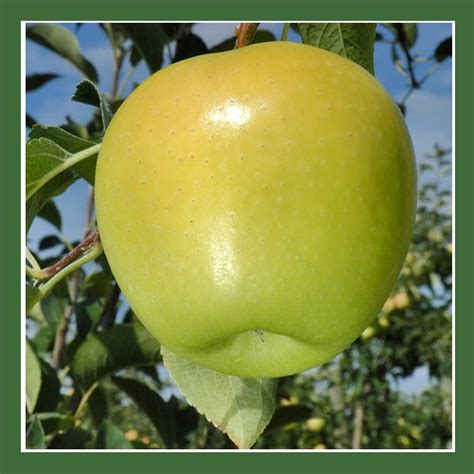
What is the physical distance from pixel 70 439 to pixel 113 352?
0.17m

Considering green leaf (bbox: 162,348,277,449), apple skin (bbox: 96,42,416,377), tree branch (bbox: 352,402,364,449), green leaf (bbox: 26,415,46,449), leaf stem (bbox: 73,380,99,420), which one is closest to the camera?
apple skin (bbox: 96,42,416,377)

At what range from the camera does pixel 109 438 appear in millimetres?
1351

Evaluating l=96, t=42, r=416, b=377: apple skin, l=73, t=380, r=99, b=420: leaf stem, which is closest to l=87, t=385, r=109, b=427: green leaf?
l=73, t=380, r=99, b=420: leaf stem

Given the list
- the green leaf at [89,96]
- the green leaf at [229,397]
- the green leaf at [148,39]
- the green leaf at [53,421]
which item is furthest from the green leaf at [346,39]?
the green leaf at [53,421]

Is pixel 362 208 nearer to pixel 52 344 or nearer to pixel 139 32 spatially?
pixel 139 32

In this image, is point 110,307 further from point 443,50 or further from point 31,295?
point 443,50

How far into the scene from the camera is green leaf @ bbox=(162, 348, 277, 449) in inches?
34.9

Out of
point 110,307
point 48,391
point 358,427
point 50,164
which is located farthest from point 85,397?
point 358,427

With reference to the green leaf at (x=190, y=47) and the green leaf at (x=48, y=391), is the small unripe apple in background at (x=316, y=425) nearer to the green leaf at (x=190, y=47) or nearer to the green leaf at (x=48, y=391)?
the green leaf at (x=48, y=391)

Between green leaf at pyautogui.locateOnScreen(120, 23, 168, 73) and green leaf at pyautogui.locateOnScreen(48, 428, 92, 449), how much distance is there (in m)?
0.65

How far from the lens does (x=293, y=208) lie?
2.14ft

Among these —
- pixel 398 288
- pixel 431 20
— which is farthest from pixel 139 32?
pixel 398 288

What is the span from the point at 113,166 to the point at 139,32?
0.72m

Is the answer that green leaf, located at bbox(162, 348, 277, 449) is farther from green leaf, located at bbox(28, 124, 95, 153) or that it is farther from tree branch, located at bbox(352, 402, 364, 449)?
tree branch, located at bbox(352, 402, 364, 449)
